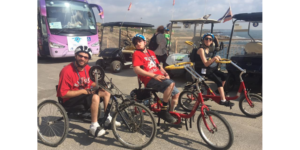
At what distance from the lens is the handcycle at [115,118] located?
293 centimetres

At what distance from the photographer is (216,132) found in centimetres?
294

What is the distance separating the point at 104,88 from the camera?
3080mm

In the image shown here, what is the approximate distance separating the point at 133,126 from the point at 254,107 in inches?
98.5

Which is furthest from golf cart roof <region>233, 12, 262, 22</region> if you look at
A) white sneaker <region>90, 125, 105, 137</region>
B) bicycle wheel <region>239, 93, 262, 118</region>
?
white sneaker <region>90, 125, 105, 137</region>

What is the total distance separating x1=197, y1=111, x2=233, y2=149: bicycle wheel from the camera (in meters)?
2.76

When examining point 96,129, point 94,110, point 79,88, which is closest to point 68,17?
point 79,88

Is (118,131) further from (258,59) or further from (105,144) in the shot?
(258,59)

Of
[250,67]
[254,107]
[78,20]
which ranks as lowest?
[254,107]

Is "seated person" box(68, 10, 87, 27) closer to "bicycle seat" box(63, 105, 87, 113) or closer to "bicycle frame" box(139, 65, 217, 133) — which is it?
"bicycle seat" box(63, 105, 87, 113)

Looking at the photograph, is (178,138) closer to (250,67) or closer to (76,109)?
(76,109)

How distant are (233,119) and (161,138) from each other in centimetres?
165

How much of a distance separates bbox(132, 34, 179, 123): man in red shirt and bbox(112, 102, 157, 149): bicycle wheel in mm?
392

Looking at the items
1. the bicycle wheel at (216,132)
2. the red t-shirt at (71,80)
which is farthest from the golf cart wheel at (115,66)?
the bicycle wheel at (216,132)

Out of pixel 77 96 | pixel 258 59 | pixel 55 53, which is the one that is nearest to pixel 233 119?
pixel 258 59
